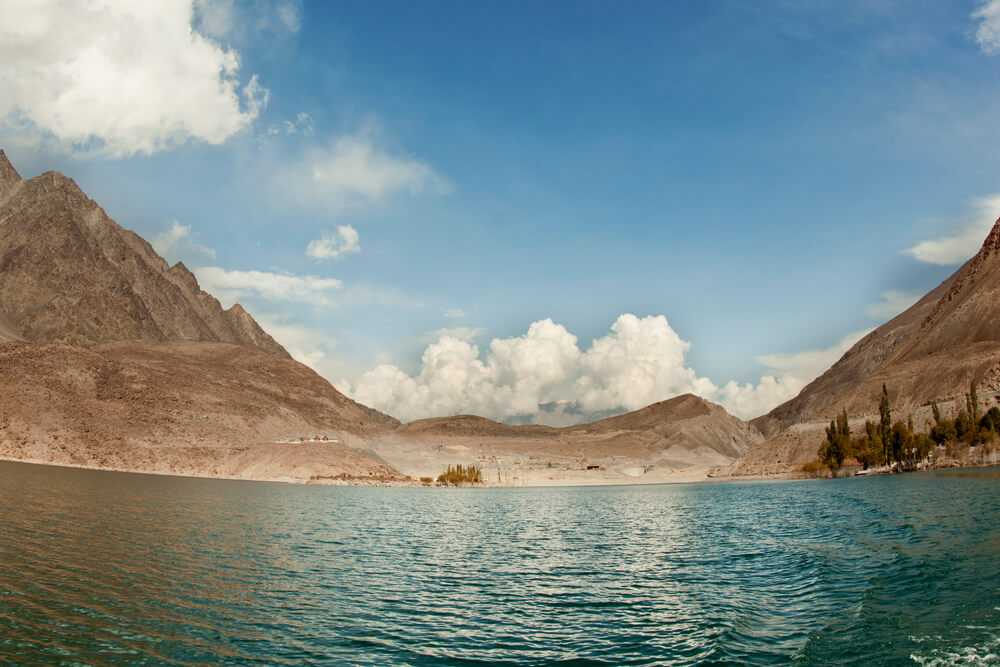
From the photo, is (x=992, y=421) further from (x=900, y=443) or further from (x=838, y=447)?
(x=838, y=447)

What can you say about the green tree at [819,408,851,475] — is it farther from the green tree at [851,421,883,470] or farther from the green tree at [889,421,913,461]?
the green tree at [889,421,913,461]

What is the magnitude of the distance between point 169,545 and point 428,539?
20827mm

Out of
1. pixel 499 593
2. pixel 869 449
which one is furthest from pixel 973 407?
pixel 499 593

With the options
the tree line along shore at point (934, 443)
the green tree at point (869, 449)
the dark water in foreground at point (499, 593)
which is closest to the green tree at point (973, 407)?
the tree line along shore at point (934, 443)

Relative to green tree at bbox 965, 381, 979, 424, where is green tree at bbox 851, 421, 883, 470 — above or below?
below

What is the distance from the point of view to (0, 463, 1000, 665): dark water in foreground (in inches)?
822

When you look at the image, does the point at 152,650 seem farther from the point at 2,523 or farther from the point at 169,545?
the point at 2,523

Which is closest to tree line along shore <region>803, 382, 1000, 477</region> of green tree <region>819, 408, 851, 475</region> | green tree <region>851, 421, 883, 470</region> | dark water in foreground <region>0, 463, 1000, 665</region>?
green tree <region>851, 421, 883, 470</region>

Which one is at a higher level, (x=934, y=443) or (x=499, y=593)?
(x=499, y=593)

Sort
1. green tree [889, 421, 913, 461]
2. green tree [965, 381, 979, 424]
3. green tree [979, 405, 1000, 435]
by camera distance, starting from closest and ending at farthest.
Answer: green tree [979, 405, 1000, 435] < green tree [965, 381, 979, 424] < green tree [889, 421, 913, 461]

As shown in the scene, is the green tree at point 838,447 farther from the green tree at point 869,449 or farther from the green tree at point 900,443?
the green tree at point 900,443

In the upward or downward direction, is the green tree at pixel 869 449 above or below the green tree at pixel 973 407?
below

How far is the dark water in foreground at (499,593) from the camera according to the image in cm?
2088

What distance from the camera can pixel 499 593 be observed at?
1244 inches
